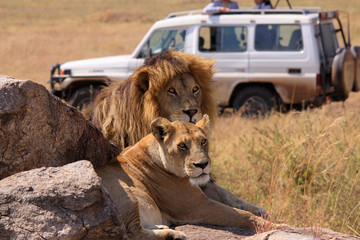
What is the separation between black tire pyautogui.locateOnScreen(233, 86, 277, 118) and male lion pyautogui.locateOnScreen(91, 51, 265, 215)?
249 inches

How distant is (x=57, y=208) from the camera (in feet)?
9.65

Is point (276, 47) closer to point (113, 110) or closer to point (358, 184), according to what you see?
point (358, 184)

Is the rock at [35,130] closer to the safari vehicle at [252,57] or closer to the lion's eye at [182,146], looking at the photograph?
the lion's eye at [182,146]

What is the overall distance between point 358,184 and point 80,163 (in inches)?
146

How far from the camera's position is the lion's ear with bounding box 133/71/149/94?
5.00 meters

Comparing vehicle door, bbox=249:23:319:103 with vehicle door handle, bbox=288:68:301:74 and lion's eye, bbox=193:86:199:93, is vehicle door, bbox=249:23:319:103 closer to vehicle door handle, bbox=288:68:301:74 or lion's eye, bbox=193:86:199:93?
vehicle door handle, bbox=288:68:301:74

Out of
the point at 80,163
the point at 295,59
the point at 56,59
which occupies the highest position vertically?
the point at 80,163

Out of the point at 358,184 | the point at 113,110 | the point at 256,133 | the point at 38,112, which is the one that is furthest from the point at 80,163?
the point at 256,133

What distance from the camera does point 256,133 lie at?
30.7ft

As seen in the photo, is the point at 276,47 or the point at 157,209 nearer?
the point at 157,209

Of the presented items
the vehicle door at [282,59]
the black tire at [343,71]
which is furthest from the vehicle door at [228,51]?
the black tire at [343,71]

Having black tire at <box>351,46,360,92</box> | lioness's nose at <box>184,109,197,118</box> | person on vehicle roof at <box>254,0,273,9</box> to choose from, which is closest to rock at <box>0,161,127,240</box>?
lioness's nose at <box>184,109,197,118</box>

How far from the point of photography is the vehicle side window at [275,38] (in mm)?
11242

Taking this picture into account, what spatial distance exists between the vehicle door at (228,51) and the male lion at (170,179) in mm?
7421
